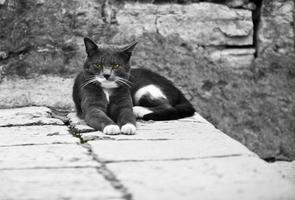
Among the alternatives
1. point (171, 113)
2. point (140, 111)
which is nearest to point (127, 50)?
point (140, 111)

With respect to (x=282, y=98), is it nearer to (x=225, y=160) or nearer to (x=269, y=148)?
(x=269, y=148)

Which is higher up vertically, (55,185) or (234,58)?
(234,58)

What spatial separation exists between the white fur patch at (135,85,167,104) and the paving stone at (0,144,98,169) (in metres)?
1.39

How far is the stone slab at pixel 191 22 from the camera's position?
494 cm

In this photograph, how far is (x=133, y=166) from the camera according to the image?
2.52m

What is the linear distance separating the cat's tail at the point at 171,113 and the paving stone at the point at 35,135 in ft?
2.21

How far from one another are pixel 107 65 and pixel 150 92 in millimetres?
483

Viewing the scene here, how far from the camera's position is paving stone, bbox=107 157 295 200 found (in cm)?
204

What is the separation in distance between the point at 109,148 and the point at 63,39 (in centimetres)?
214

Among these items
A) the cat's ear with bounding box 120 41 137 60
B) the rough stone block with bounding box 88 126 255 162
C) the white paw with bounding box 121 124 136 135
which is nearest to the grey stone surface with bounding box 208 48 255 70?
the cat's ear with bounding box 120 41 137 60

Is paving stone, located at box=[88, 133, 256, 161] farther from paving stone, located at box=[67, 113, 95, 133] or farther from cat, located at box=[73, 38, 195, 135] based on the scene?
cat, located at box=[73, 38, 195, 135]

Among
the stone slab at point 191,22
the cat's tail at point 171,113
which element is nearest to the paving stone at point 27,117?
the cat's tail at point 171,113

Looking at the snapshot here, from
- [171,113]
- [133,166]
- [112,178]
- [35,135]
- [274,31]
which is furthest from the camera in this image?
[274,31]

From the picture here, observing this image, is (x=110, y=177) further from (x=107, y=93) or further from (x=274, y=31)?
(x=274, y=31)
